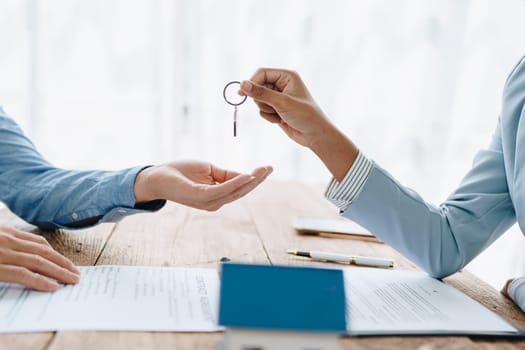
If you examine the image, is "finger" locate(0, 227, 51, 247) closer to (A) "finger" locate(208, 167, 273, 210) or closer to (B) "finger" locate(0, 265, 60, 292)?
(B) "finger" locate(0, 265, 60, 292)

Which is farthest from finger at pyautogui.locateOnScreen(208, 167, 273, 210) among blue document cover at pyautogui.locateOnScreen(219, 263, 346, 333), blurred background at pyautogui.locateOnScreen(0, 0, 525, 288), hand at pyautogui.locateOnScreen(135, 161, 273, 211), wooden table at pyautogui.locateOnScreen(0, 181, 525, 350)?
blurred background at pyautogui.locateOnScreen(0, 0, 525, 288)

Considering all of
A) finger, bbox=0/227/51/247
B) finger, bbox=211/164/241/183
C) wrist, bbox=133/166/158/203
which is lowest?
finger, bbox=0/227/51/247

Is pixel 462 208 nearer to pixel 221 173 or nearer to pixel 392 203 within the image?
pixel 392 203

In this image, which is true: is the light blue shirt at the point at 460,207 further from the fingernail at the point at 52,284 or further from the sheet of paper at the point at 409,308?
the fingernail at the point at 52,284

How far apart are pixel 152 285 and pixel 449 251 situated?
50 cm

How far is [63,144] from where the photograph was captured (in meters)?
2.38

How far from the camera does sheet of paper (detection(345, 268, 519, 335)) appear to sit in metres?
0.65

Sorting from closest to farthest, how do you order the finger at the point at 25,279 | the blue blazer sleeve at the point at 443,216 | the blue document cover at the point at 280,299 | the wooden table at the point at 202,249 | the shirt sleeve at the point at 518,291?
1. the blue document cover at the point at 280,299
2. the wooden table at the point at 202,249
3. the finger at the point at 25,279
4. the shirt sleeve at the point at 518,291
5. the blue blazer sleeve at the point at 443,216

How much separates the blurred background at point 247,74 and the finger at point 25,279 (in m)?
1.73

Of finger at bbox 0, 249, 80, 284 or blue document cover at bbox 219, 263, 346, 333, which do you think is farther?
finger at bbox 0, 249, 80, 284

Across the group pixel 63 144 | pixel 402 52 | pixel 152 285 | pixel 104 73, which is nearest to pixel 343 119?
pixel 402 52

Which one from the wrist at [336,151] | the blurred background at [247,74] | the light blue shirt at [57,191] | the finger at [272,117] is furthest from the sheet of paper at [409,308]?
the blurred background at [247,74]

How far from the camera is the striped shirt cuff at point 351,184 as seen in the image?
85 centimetres

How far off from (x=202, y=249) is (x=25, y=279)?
326 millimetres
